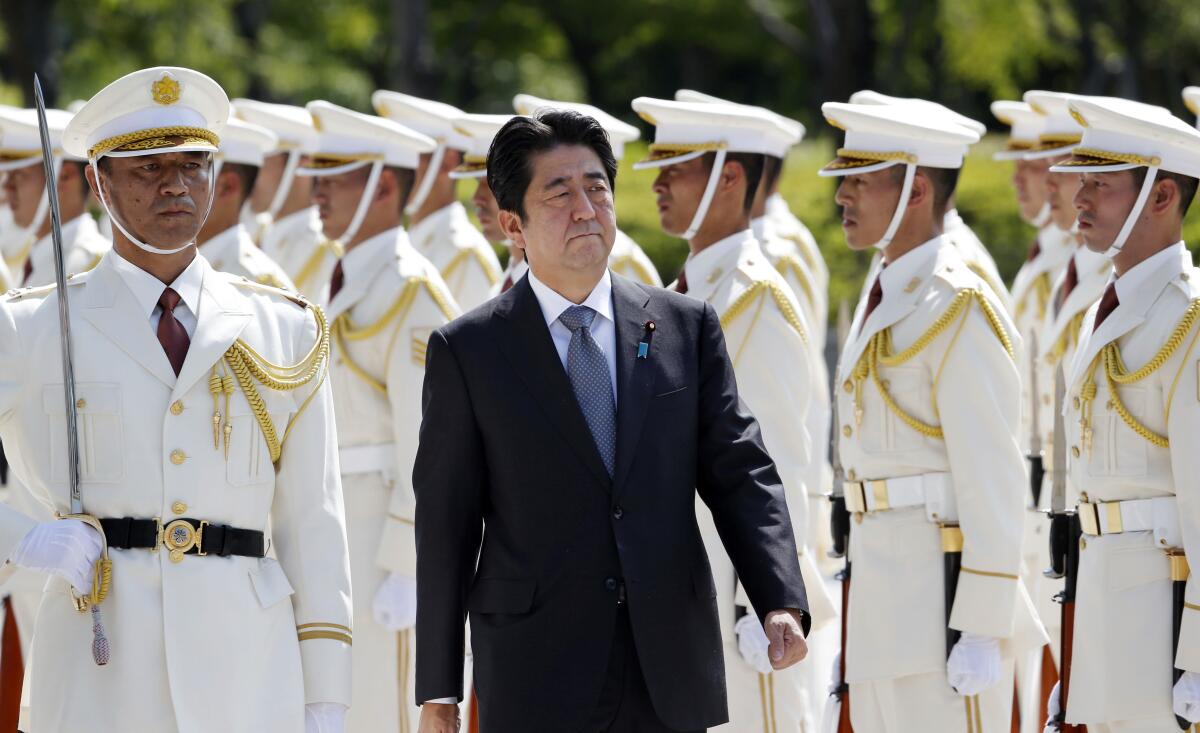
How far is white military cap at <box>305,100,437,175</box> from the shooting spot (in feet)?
23.5

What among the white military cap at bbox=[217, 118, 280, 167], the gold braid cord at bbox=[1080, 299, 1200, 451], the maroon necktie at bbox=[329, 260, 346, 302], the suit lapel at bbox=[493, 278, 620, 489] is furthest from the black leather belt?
the white military cap at bbox=[217, 118, 280, 167]

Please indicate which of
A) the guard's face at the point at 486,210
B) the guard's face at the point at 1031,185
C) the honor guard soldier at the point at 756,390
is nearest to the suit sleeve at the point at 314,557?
the honor guard soldier at the point at 756,390

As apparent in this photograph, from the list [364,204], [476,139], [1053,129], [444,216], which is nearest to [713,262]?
[364,204]

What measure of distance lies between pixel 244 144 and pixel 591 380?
418 centimetres

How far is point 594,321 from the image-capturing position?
4094 millimetres

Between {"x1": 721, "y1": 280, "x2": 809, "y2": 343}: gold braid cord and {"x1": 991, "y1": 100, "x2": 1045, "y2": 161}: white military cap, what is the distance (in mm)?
3151

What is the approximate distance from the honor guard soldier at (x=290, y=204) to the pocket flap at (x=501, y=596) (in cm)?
495

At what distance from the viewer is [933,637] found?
5.58 m

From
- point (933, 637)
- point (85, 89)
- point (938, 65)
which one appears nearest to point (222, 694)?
point (933, 637)

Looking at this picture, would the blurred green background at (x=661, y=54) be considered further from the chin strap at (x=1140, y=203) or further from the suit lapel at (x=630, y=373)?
the suit lapel at (x=630, y=373)

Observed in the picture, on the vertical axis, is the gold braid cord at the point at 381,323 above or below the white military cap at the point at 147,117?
below

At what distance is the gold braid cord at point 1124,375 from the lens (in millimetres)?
5023

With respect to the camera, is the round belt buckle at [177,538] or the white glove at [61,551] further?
the round belt buckle at [177,538]

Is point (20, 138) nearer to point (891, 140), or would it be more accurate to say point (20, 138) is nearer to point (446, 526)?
point (891, 140)
